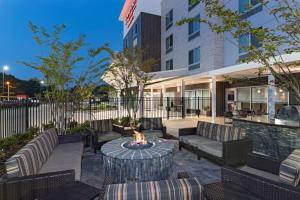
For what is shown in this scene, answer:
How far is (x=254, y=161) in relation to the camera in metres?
3.59

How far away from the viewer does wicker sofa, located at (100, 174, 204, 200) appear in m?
1.65

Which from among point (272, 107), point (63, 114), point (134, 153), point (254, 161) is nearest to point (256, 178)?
point (254, 161)

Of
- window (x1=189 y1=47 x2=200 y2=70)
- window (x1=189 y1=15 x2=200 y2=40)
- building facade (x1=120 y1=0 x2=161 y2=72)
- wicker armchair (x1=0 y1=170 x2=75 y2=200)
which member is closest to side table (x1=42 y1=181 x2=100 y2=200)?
wicker armchair (x1=0 y1=170 x2=75 y2=200)

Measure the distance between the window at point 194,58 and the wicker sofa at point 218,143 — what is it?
1036 cm

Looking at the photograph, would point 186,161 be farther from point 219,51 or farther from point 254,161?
point 219,51

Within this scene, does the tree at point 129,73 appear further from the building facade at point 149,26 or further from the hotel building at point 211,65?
the building facade at point 149,26

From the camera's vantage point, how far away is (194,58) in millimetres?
16500

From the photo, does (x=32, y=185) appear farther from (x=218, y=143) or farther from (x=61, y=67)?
(x=61, y=67)

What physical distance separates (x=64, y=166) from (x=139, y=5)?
2778 centimetres

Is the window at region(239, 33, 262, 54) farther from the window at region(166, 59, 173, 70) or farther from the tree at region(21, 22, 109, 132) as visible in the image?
the window at region(166, 59, 173, 70)

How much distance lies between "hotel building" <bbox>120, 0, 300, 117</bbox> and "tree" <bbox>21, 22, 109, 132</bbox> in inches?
241

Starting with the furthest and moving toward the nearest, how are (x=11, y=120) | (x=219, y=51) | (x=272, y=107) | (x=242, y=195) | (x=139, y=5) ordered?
(x=139, y=5) < (x=219, y=51) < (x=272, y=107) < (x=11, y=120) < (x=242, y=195)

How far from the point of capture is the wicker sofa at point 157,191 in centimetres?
165

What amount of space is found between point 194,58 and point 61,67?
39.3ft
